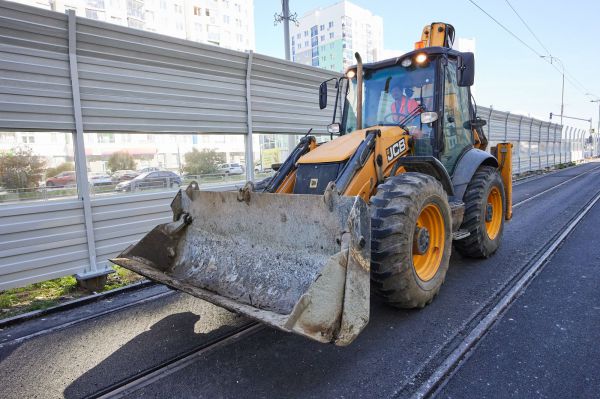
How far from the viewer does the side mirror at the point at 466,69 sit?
4559mm

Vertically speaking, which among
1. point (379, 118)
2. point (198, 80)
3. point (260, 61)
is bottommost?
point (379, 118)

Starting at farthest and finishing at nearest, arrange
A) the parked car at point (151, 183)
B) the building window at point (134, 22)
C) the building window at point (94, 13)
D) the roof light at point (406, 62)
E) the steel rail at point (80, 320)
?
the building window at point (134, 22) → the building window at point (94, 13) → the parked car at point (151, 183) → the roof light at point (406, 62) → the steel rail at point (80, 320)

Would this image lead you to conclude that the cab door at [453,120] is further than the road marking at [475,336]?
Yes

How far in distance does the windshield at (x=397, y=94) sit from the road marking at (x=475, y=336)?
2.06 meters

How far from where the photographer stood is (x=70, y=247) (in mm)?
5090

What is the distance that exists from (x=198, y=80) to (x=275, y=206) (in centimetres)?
379

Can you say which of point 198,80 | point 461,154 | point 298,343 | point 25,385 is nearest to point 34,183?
point 198,80

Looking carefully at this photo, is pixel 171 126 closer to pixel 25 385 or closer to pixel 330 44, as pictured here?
pixel 25 385

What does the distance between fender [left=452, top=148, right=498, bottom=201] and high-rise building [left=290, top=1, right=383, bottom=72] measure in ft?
244

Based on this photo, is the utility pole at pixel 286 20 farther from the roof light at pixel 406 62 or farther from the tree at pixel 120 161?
the roof light at pixel 406 62

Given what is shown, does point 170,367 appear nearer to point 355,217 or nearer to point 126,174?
point 355,217

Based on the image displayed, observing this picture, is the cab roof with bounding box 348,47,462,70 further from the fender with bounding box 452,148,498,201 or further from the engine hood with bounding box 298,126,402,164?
the fender with bounding box 452,148,498,201

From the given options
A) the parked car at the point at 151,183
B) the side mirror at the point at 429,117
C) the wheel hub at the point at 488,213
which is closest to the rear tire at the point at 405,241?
the side mirror at the point at 429,117

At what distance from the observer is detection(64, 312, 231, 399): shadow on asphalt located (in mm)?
2920
